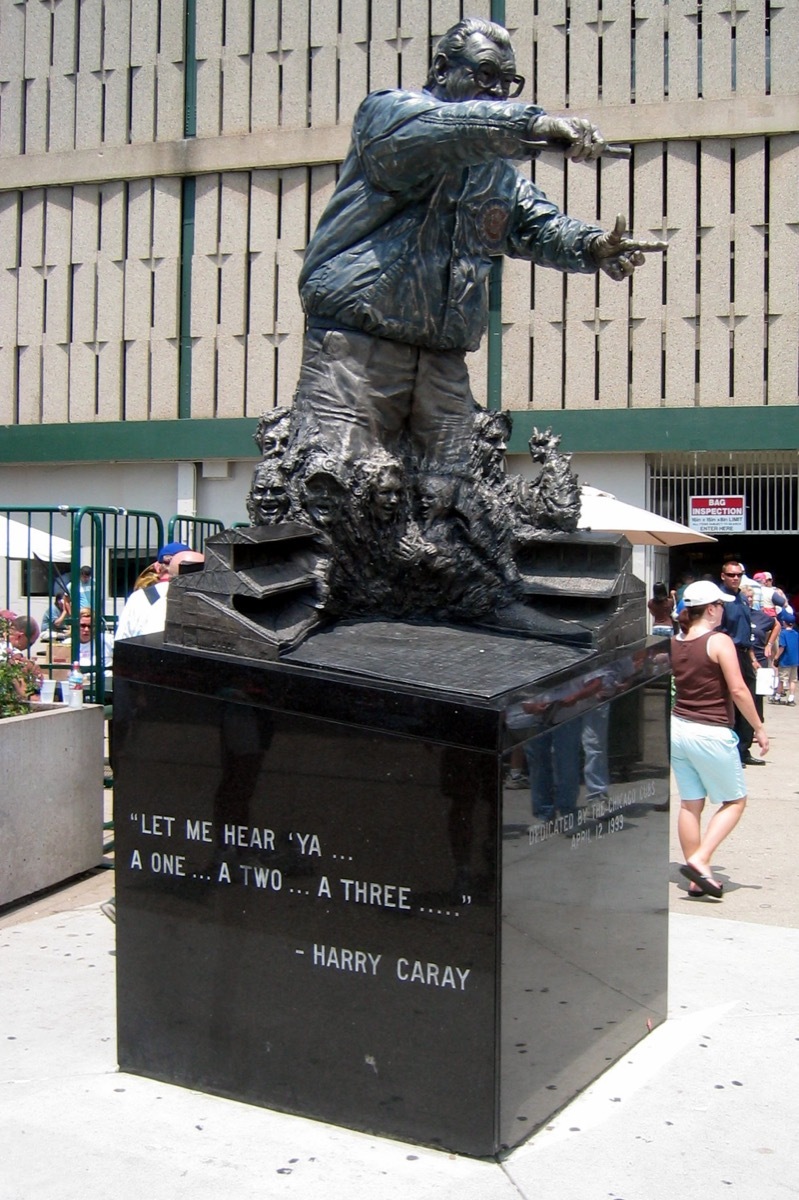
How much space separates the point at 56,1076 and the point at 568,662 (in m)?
2.11

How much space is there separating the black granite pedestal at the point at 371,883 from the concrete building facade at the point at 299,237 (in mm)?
16306

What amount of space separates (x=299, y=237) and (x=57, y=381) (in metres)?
5.06

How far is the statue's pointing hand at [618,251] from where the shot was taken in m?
4.81

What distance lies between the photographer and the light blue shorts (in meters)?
6.84

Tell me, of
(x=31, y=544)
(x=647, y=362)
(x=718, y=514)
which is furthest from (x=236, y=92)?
(x=31, y=544)

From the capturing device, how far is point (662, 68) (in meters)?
19.6

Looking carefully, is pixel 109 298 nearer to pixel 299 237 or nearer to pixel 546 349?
pixel 299 237

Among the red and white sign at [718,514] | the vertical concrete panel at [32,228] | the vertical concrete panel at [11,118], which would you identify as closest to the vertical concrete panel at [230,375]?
the vertical concrete panel at [32,228]

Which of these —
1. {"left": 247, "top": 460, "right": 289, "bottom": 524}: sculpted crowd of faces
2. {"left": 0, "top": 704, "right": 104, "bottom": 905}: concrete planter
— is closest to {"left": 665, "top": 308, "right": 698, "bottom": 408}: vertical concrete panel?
{"left": 0, "top": 704, "right": 104, "bottom": 905}: concrete planter

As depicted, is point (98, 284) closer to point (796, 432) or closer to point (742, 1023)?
point (796, 432)

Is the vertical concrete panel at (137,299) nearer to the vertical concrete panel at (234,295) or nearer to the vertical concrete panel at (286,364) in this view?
the vertical concrete panel at (234,295)

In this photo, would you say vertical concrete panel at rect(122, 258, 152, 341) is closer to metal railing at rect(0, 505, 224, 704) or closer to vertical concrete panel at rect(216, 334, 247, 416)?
vertical concrete panel at rect(216, 334, 247, 416)

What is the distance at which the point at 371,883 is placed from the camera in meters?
3.75

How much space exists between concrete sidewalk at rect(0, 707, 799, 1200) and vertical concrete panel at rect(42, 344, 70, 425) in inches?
731
